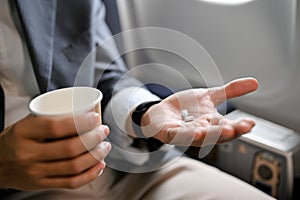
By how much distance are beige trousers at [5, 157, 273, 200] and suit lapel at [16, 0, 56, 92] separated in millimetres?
213

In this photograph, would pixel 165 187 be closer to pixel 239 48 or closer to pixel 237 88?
pixel 237 88

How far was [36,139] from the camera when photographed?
0.62 metres

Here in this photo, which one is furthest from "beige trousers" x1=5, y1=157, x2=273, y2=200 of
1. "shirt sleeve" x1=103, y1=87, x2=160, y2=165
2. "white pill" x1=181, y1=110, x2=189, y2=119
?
"white pill" x1=181, y1=110, x2=189, y2=119

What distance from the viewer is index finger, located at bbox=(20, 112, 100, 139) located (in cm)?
58

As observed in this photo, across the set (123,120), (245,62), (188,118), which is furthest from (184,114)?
(245,62)

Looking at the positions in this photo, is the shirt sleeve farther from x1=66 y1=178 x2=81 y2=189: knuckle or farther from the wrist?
x1=66 y1=178 x2=81 y2=189: knuckle

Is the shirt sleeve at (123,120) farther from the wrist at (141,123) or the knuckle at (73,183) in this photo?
the knuckle at (73,183)

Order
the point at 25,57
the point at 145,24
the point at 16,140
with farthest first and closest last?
1. the point at 145,24
2. the point at 25,57
3. the point at 16,140

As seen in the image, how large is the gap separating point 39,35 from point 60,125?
30cm

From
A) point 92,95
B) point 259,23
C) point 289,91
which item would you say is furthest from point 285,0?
point 92,95

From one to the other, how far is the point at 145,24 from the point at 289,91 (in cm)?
53

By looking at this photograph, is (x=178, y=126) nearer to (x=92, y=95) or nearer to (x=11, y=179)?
(x=92, y=95)

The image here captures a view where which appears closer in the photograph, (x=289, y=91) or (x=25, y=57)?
(x=25, y=57)

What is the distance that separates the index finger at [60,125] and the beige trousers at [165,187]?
0.85 feet
